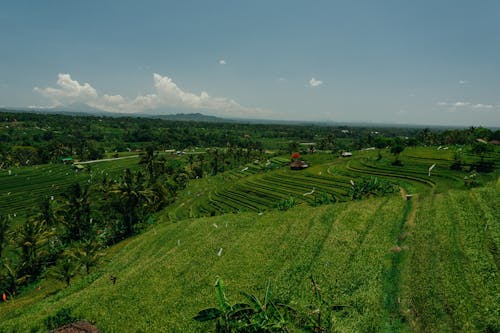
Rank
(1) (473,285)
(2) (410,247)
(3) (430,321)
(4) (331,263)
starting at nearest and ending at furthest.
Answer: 1. (3) (430,321)
2. (1) (473,285)
3. (4) (331,263)
4. (2) (410,247)

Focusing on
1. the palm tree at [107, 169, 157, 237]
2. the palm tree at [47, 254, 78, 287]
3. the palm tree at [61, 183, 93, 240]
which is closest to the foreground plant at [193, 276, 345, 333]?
the palm tree at [47, 254, 78, 287]

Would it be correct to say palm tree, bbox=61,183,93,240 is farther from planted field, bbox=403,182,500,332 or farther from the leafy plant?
planted field, bbox=403,182,500,332

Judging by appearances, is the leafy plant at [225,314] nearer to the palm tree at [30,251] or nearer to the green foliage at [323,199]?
the green foliage at [323,199]

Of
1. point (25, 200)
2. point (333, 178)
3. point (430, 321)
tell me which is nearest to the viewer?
point (430, 321)

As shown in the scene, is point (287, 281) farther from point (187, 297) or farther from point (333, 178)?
point (333, 178)

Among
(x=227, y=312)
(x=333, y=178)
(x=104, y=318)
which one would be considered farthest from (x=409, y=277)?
(x=333, y=178)

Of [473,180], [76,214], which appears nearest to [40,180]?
[76,214]
